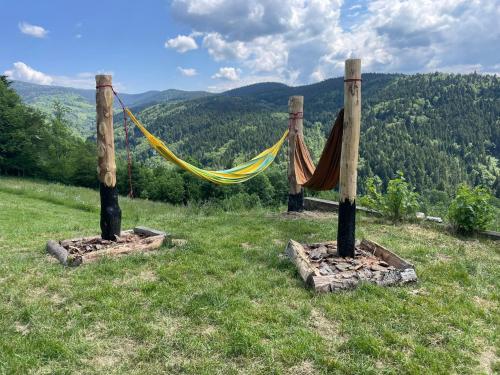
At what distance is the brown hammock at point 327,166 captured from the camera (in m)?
6.12

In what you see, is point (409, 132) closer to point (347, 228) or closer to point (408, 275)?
point (347, 228)

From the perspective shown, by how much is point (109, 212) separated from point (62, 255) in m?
1.03

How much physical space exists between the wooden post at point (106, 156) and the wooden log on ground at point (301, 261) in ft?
9.93

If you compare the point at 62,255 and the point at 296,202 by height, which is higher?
the point at 296,202

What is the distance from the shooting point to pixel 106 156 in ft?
20.7

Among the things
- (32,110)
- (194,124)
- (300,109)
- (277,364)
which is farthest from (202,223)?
(194,124)

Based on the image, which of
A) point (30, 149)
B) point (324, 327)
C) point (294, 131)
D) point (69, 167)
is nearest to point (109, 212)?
point (324, 327)

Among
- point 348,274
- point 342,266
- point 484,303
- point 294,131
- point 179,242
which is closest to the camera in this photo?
point 484,303

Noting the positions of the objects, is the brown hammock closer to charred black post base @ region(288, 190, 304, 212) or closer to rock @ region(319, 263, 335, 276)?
charred black post base @ region(288, 190, 304, 212)

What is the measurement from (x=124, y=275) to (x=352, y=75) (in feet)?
14.1

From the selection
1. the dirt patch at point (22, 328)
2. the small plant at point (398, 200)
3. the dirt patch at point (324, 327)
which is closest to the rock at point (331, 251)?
the dirt patch at point (324, 327)

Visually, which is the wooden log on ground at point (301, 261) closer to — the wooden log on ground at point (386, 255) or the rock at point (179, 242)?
the wooden log on ground at point (386, 255)

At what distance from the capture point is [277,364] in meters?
3.15

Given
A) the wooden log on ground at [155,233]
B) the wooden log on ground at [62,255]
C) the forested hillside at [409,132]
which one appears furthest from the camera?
the forested hillside at [409,132]
